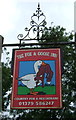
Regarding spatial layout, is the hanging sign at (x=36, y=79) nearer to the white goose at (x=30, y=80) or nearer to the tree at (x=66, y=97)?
the white goose at (x=30, y=80)

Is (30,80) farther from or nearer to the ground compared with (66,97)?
farther from the ground

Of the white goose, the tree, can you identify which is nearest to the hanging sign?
the white goose

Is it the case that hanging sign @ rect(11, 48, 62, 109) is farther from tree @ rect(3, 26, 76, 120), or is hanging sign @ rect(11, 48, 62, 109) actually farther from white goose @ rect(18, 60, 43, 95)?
tree @ rect(3, 26, 76, 120)

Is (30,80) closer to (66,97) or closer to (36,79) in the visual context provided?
(36,79)

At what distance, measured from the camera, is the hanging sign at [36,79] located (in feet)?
22.3

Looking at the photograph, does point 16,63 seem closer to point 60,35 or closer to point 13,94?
point 13,94

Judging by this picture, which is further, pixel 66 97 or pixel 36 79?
pixel 66 97

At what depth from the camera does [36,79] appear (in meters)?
6.98

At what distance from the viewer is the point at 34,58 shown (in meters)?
7.25

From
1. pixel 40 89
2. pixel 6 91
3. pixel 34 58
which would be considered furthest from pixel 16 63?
pixel 6 91

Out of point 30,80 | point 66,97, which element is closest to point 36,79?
point 30,80

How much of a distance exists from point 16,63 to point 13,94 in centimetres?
77

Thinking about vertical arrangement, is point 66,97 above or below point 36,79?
below

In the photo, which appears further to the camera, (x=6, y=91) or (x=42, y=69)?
(x=6, y=91)
